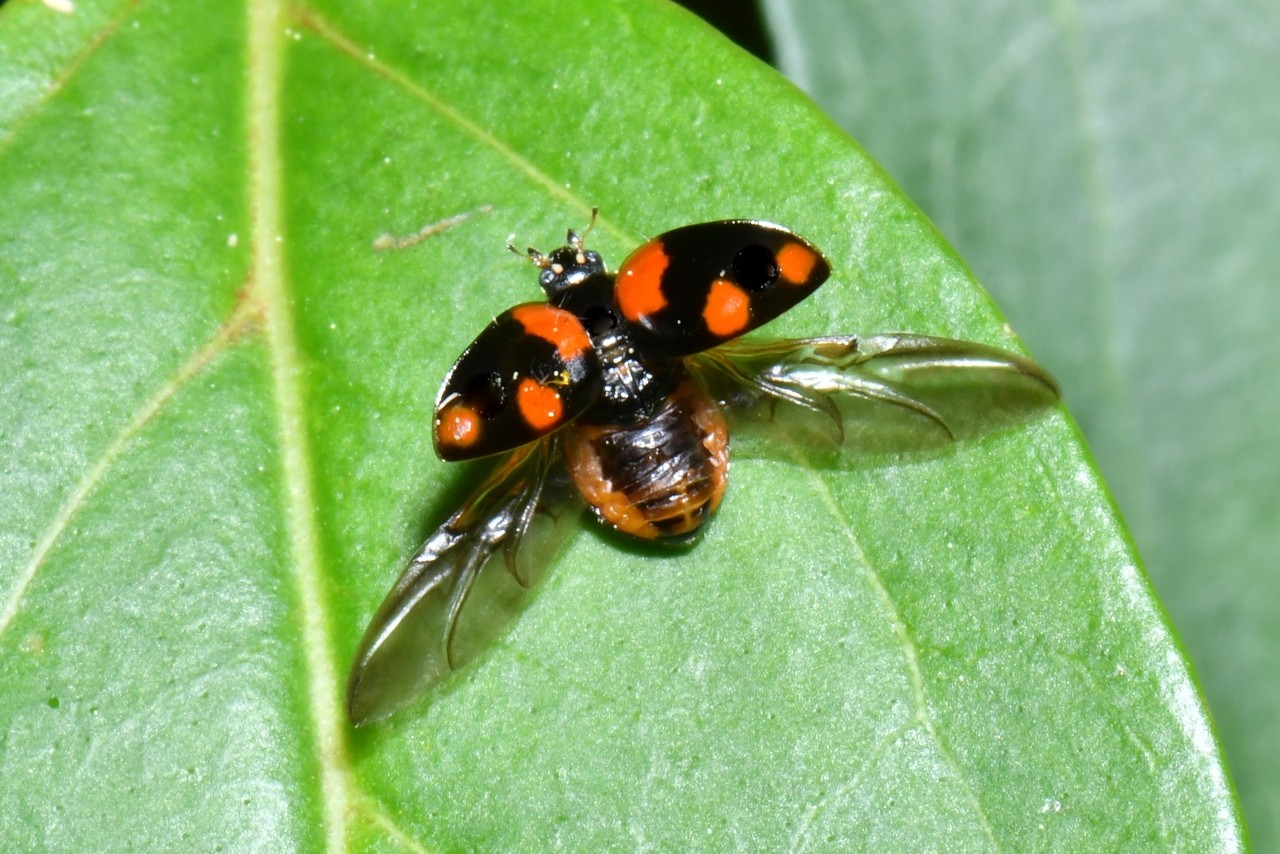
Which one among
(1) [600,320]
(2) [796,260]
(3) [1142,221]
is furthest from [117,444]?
(3) [1142,221]

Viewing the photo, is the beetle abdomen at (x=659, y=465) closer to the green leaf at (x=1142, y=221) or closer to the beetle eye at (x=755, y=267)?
the beetle eye at (x=755, y=267)

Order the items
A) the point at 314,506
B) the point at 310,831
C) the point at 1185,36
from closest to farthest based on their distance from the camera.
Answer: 1. the point at 310,831
2. the point at 314,506
3. the point at 1185,36

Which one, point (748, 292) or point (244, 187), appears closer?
point (748, 292)

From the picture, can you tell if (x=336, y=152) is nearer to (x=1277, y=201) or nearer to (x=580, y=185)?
(x=580, y=185)

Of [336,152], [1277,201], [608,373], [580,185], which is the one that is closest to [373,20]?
[336,152]

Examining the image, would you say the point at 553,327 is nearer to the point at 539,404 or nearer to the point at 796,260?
the point at 539,404

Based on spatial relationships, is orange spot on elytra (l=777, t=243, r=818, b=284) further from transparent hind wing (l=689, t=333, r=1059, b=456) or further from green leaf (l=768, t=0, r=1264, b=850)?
green leaf (l=768, t=0, r=1264, b=850)

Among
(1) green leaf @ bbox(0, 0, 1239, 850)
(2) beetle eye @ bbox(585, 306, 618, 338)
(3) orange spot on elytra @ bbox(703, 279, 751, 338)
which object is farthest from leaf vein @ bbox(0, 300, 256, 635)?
(3) orange spot on elytra @ bbox(703, 279, 751, 338)
